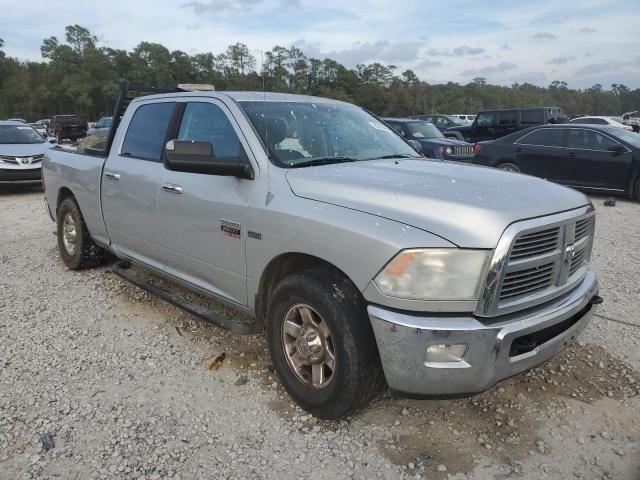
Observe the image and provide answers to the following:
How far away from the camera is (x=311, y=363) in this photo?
2875 millimetres

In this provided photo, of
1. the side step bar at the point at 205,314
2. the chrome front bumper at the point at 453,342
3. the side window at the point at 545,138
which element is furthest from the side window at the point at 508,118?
the chrome front bumper at the point at 453,342

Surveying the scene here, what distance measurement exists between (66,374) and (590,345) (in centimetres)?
376

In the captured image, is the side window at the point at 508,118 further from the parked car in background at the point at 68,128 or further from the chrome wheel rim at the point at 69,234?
the parked car in background at the point at 68,128

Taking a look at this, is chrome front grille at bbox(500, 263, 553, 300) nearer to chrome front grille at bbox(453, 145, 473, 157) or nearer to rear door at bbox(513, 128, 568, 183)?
rear door at bbox(513, 128, 568, 183)

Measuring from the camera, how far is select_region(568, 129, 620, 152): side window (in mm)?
10113

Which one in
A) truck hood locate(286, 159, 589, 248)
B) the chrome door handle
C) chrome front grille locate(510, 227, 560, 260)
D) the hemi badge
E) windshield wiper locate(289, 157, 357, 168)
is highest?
windshield wiper locate(289, 157, 357, 168)

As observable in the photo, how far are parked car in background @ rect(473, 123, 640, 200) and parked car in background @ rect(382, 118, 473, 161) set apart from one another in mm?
689

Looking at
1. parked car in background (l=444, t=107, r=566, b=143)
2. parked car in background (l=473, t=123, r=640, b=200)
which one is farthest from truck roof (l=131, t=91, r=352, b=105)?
parked car in background (l=444, t=107, r=566, b=143)

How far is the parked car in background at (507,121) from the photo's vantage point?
18.0 m

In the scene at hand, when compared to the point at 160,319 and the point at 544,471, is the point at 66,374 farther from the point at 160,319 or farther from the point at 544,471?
the point at 544,471

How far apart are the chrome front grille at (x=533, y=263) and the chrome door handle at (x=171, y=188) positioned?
2282mm

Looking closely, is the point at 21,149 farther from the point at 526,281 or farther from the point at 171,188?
the point at 526,281

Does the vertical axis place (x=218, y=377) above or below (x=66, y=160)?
below

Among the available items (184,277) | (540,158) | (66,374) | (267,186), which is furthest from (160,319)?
(540,158)
